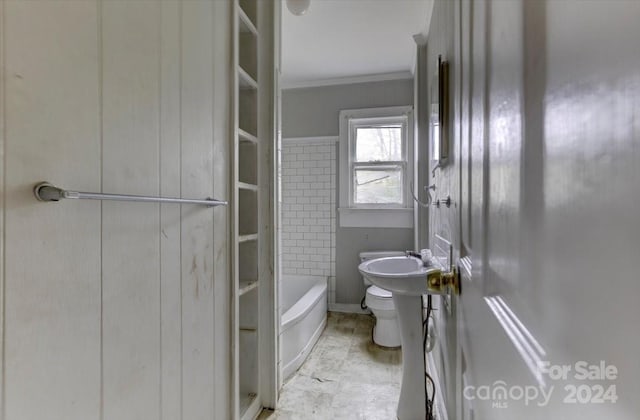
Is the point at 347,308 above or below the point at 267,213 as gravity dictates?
below

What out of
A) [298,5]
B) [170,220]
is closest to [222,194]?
[170,220]

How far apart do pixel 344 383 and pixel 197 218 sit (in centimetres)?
157

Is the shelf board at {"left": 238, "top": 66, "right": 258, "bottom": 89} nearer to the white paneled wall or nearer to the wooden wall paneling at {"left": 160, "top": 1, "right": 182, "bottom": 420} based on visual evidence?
the white paneled wall

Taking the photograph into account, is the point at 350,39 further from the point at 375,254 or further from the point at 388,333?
the point at 388,333

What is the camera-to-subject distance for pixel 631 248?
0.26 m

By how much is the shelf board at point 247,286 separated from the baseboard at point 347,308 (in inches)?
79.0

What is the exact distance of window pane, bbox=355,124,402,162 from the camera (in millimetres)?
3543

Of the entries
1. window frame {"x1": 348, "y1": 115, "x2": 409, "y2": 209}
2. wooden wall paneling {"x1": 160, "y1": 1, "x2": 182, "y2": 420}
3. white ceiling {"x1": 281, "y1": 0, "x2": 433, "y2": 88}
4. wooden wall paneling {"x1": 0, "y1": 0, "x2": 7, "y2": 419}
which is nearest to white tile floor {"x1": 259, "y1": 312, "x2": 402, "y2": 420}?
wooden wall paneling {"x1": 160, "y1": 1, "x2": 182, "y2": 420}

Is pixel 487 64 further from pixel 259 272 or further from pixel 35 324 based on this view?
pixel 259 272

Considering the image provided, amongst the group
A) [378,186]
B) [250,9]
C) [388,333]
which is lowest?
[388,333]

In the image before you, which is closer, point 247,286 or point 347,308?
point 247,286

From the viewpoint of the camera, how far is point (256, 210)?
71.6 inches

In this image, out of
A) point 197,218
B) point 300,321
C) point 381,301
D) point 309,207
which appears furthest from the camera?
Result: point 309,207

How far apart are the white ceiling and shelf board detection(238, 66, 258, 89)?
99 cm
